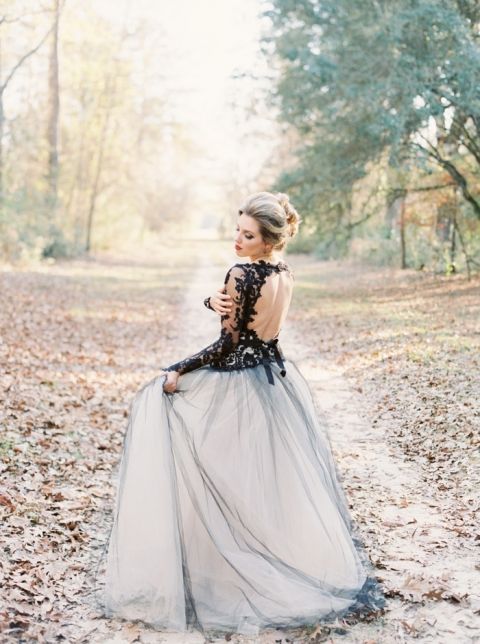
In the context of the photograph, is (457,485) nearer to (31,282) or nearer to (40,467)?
(40,467)

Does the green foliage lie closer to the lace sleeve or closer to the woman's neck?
the woman's neck

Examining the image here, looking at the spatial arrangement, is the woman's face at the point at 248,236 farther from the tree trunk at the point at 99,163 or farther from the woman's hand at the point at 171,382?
the tree trunk at the point at 99,163

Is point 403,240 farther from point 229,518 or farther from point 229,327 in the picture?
point 229,518

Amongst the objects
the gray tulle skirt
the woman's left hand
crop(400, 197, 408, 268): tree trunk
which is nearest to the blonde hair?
the gray tulle skirt

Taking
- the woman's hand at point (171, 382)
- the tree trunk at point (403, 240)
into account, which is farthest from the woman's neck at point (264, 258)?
the tree trunk at point (403, 240)

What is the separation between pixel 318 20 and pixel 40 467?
12.9 metres

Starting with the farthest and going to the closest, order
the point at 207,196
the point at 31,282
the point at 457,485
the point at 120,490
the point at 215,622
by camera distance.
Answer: the point at 207,196
the point at 31,282
the point at 457,485
the point at 120,490
the point at 215,622

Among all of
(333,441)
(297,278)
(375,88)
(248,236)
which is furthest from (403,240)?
(248,236)

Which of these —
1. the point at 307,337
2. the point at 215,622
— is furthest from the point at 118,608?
the point at 307,337

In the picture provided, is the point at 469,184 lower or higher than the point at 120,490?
higher

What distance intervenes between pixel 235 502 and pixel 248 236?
150 centimetres

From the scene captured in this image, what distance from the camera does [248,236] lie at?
13.2 ft

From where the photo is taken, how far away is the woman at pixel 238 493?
3.81 metres

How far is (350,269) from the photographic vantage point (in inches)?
1143
